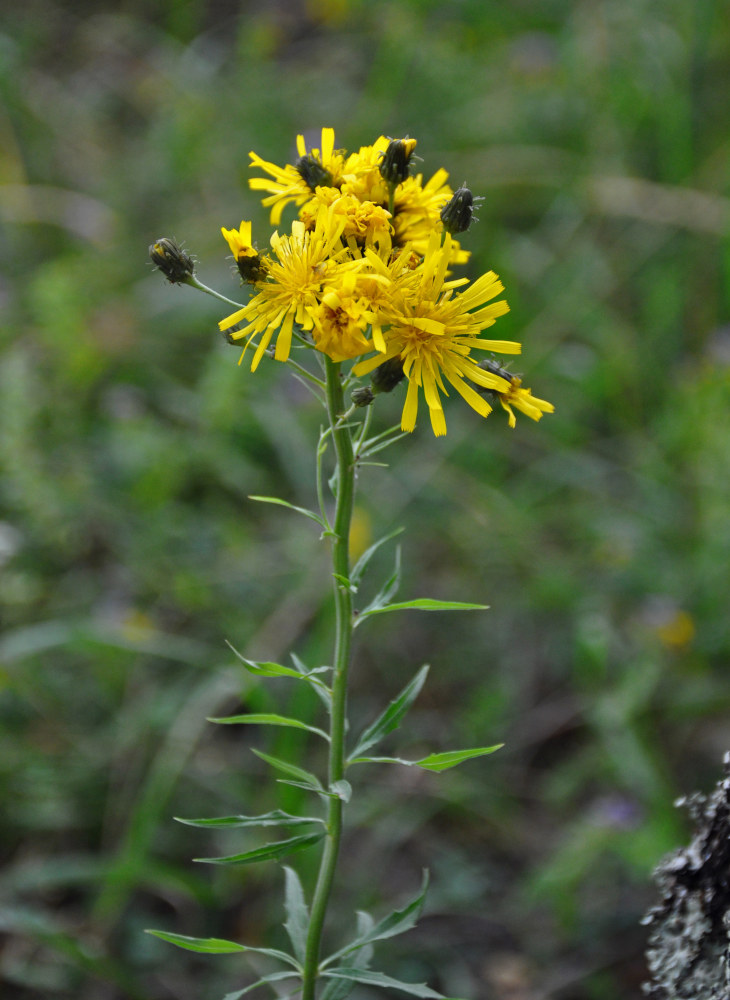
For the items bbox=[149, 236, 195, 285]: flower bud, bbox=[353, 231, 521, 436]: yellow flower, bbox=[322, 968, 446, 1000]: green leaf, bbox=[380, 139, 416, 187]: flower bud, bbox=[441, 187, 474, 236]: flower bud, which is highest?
bbox=[380, 139, 416, 187]: flower bud

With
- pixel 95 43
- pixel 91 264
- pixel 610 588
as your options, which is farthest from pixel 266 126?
pixel 610 588

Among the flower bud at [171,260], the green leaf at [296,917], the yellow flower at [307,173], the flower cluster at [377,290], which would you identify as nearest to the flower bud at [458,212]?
the flower cluster at [377,290]

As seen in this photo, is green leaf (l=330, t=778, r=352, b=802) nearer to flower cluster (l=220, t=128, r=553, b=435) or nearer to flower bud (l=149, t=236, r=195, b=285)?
flower cluster (l=220, t=128, r=553, b=435)

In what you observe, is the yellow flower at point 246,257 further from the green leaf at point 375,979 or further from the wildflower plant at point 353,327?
the green leaf at point 375,979

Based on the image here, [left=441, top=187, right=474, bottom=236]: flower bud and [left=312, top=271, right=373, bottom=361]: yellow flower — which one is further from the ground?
[left=441, top=187, right=474, bottom=236]: flower bud

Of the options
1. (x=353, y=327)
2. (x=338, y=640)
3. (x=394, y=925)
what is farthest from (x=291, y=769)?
(x=353, y=327)

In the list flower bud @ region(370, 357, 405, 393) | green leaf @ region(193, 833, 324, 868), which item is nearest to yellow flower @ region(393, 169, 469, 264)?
flower bud @ region(370, 357, 405, 393)

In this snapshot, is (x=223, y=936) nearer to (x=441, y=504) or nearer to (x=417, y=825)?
(x=417, y=825)
